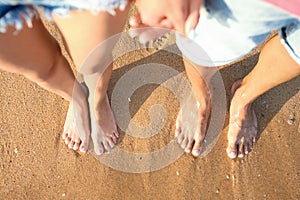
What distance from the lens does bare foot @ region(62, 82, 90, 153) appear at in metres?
1.99

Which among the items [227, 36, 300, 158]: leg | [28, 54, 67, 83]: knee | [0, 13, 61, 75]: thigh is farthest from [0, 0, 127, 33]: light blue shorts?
[227, 36, 300, 158]: leg

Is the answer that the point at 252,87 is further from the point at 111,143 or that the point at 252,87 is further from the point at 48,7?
the point at 48,7

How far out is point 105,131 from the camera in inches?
80.4

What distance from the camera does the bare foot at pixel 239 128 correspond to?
79.0 inches

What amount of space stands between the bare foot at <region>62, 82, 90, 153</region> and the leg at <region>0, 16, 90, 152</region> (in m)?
0.13

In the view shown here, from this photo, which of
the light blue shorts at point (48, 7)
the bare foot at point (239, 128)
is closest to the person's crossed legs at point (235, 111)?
the bare foot at point (239, 128)

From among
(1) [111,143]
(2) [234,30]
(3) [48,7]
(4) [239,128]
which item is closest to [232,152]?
(4) [239,128]

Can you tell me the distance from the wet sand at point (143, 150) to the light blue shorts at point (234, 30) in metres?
0.61

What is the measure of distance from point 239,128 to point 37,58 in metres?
1.04

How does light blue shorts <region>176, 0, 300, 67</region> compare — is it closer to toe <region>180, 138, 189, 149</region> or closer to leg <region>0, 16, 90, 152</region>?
leg <region>0, 16, 90, 152</region>

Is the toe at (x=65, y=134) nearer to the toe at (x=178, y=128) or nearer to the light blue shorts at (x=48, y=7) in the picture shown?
the toe at (x=178, y=128)

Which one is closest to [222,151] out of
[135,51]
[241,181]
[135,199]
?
→ [241,181]

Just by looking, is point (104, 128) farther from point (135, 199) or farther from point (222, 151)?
point (222, 151)

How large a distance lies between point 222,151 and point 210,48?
753 millimetres
